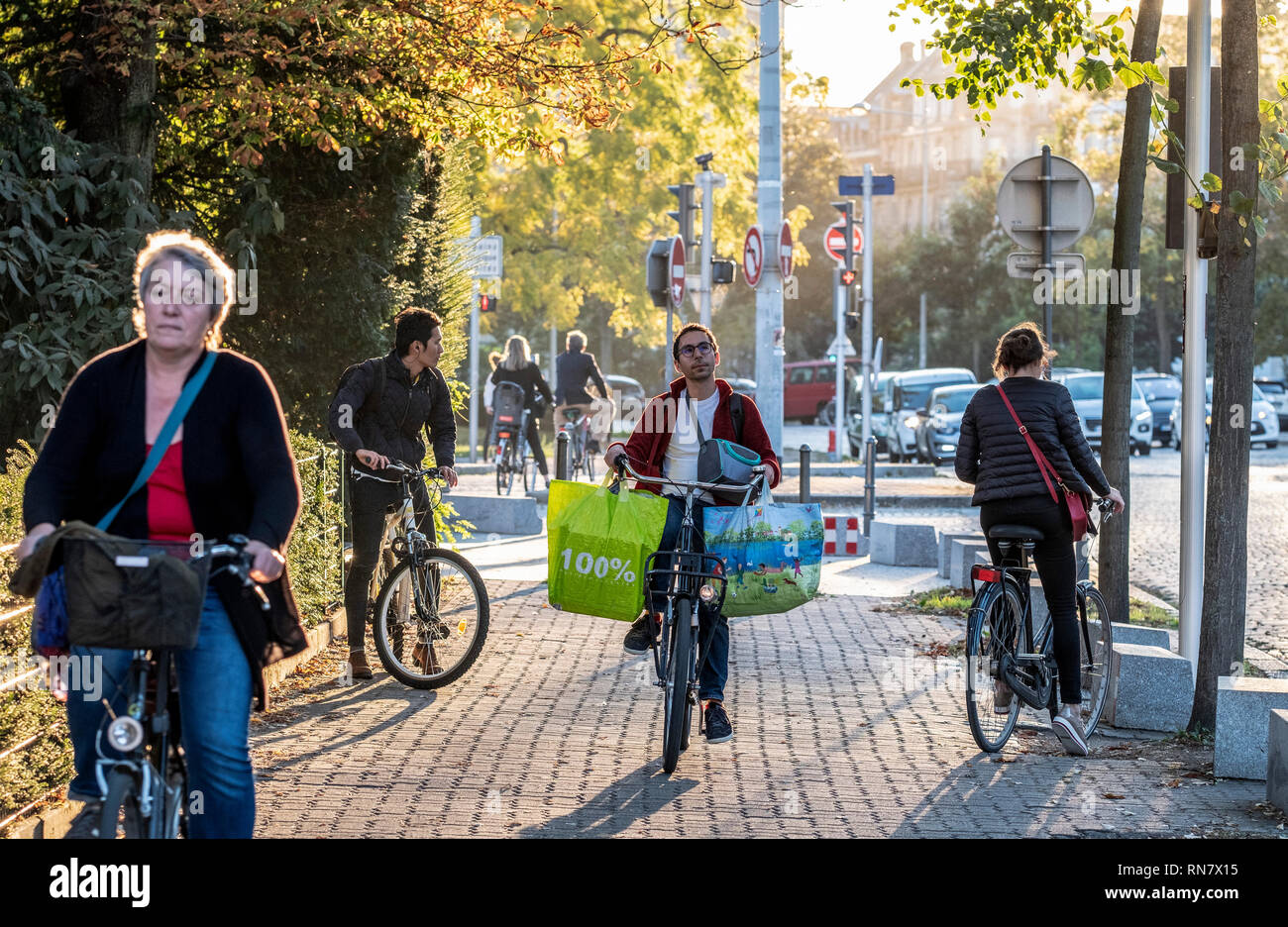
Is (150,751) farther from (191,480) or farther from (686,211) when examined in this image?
(686,211)

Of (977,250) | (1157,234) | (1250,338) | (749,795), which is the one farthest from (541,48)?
(977,250)

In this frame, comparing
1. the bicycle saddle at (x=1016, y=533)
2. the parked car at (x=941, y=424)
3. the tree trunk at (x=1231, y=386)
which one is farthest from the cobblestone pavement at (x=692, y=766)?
the parked car at (x=941, y=424)

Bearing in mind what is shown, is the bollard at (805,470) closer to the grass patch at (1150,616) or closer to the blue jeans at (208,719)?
the grass patch at (1150,616)

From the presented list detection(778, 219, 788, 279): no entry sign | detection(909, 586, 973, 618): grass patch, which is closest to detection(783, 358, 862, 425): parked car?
detection(778, 219, 788, 279): no entry sign

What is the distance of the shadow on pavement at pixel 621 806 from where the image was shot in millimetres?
5910

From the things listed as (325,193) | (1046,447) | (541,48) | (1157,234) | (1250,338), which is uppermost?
(1157,234)

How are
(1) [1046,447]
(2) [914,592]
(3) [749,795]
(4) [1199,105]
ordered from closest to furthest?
(3) [749,795] → (1) [1046,447] → (4) [1199,105] → (2) [914,592]

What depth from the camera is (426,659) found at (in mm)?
8695

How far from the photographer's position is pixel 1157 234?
57062 mm

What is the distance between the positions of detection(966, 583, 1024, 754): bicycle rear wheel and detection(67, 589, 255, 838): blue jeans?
3900 millimetres

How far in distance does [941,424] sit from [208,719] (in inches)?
1176

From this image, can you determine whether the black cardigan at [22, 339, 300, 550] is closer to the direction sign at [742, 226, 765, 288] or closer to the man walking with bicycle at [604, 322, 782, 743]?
the man walking with bicycle at [604, 322, 782, 743]
